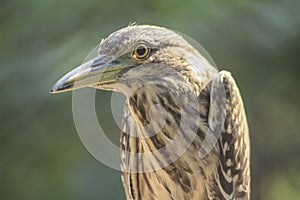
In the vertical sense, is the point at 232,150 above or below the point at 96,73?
below

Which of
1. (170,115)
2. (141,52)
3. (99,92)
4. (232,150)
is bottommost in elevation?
(232,150)

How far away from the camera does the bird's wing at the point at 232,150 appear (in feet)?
12.1

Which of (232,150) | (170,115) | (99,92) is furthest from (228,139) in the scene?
(99,92)

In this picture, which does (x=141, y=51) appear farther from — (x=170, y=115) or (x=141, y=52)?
(x=170, y=115)

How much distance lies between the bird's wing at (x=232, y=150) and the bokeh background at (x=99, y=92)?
891mm

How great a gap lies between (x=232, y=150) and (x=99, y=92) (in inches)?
41.9

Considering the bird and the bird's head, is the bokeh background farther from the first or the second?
the bird's head

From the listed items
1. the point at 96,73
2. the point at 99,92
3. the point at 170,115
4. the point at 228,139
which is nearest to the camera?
the point at 96,73

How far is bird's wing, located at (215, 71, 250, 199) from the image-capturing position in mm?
3688

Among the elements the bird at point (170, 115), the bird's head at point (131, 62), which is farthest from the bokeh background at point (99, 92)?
the bird's head at point (131, 62)

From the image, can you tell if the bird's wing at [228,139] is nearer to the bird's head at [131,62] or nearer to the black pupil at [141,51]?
the bird's head at [131,62]

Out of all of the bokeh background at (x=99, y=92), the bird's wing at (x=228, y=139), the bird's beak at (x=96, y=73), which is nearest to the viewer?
the bird's beak at (x=96, y=73)

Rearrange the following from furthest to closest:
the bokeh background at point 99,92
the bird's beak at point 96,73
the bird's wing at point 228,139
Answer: the bokeh background at point 99,92
the bird's wing at point 228,139
the bird's beak at point 96,73

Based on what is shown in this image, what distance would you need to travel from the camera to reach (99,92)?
15.0 feet
